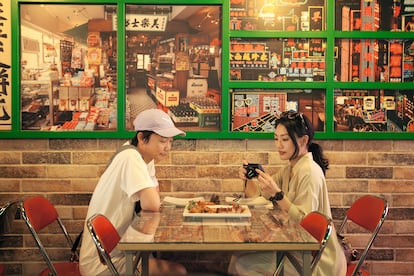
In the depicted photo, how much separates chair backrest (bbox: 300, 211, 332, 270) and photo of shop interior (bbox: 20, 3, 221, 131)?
160 cm

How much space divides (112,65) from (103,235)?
1.92 metres

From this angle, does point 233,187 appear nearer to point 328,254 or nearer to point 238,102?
point 238,102

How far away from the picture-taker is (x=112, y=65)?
4637 mm

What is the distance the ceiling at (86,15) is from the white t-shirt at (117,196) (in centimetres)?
159

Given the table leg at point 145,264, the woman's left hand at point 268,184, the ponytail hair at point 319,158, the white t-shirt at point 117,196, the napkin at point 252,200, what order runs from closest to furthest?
the table leg at point 145,264, the white t-shirt at point 117,196, the woman's left hand at point 268,184, the napkin at point 252,200, the ponytail hair at point 319,158

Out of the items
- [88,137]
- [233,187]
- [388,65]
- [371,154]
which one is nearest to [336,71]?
[388,65]

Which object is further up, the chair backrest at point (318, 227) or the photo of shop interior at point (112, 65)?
the photo of shop interior at point (112, 65)

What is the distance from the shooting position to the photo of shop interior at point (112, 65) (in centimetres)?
463

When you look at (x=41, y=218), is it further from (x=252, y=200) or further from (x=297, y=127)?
(x=297, y=127)

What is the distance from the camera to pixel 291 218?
342 centimetres

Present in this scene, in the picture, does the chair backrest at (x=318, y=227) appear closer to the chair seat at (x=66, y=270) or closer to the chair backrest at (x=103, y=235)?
the chair backrest at (x=103, y=235)

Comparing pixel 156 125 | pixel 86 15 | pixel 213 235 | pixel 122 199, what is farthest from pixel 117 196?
pixel 86 15

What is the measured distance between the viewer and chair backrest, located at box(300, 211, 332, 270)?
2.93 metres

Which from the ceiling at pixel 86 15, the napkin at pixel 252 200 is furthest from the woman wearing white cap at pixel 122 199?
the ceiling at pixel 86 15
